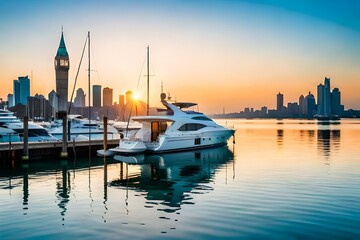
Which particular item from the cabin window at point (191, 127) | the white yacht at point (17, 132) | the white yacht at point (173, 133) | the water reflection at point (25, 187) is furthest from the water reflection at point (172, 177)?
the white yacht at point (17, 132)

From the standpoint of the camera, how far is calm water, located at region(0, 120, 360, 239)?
12.2 m

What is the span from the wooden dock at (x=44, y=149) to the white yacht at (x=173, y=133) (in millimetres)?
4081

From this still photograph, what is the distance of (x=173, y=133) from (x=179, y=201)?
65.6ft

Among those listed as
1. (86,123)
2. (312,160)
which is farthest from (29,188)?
(86,123)

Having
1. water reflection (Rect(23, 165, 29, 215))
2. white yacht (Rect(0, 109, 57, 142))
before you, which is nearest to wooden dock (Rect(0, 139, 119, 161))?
water reflection (Rect(23, 165, 29, 215))

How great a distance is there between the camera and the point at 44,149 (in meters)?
31.6

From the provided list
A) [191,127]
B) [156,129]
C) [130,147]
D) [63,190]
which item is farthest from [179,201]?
[191,127]

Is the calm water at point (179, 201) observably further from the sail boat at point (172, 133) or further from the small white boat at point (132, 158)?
the sail boat at point (172, 133)

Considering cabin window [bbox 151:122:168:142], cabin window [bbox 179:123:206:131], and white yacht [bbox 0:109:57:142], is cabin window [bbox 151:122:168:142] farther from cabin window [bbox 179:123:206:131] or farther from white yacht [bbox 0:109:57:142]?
white yacht [bbox 0:109:57:142]

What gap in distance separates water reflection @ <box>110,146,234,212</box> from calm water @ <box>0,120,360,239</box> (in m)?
0.06

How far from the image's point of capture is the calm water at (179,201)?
40.0 ft

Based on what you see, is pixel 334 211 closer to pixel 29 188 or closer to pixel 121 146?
pixel 29 188

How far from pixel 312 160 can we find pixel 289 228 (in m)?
21.4

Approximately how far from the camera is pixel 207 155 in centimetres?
3650
